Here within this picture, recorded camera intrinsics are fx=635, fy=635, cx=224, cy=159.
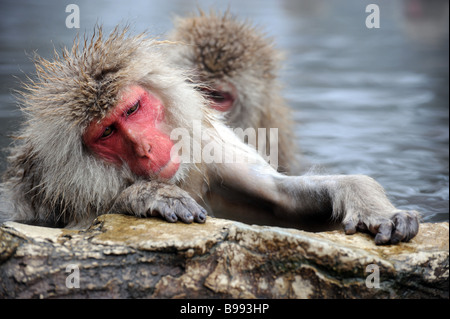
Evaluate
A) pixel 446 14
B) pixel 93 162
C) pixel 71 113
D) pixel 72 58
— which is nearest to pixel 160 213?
pixel 93 162

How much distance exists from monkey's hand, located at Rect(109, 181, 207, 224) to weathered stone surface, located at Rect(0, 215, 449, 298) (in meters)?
0.14

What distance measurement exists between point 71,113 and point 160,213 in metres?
0.78

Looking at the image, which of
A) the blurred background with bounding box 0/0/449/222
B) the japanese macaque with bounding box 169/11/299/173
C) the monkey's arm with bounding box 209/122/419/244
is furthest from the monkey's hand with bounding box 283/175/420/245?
the japanese macaque with bounding box 169/11/299/173

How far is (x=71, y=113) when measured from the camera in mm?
3691

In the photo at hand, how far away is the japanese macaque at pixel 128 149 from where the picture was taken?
12.1 feet

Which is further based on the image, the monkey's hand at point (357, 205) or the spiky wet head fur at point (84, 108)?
the spiky wet head fur at point (84, 108)

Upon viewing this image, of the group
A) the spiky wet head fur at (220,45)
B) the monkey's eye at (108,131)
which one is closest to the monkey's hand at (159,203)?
the monkey's eye at (108,131)

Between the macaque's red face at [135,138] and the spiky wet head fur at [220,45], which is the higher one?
the spiky wet head fur at [220,45]

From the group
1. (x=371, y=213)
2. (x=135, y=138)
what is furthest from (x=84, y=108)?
(x=371, y=213)

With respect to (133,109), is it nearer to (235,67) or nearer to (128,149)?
(128,149)

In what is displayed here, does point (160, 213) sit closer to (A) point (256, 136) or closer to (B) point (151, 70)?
(B) point (151, 70)

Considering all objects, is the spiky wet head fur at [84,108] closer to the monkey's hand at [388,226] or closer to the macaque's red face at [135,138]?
the macaque's red face at [135,138]

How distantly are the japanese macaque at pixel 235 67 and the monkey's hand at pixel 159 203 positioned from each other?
93.7 inches
